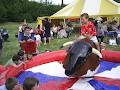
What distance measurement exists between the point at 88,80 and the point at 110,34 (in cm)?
1551

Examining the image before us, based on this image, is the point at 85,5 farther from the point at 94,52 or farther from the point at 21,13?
the point at 21,13

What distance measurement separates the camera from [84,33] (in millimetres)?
8148

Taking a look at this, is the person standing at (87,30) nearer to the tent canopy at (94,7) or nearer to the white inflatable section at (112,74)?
the white inflatable section at (112,74)

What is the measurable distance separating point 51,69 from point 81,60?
113 centimetres

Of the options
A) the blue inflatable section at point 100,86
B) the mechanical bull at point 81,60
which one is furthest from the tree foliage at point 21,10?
the mechanical bull at point 81,60

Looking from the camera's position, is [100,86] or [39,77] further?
[39,77]

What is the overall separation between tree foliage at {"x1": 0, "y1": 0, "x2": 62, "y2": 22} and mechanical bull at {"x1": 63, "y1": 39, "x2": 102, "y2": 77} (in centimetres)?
3292

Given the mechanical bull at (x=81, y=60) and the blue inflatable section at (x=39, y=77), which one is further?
the blue inflatable section at (x=39, y=77)

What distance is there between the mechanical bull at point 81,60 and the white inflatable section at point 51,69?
2.20 feet

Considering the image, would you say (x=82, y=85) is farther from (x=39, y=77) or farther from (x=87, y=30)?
(x=87, y=30)

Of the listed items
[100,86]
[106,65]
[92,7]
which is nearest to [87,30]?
[106,65]

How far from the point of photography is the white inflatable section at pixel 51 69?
7234mm

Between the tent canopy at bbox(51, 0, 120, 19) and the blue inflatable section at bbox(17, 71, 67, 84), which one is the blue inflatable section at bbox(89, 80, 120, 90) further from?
the tent canopy at bbox(51, 0, 120, 19)

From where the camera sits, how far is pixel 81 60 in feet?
20.9
